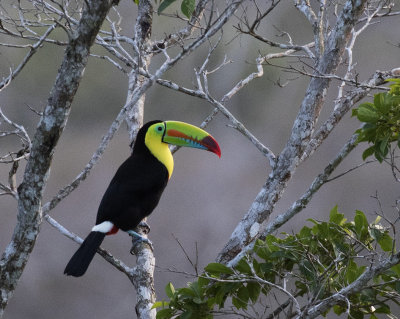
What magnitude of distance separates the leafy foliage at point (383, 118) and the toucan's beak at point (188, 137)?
168 centimetres

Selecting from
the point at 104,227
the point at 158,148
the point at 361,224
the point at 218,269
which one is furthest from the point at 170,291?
the point at 158,148

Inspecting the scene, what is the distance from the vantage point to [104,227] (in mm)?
3914

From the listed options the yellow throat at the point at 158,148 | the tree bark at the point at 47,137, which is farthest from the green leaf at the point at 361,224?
the yellow throat at the point at 158,148

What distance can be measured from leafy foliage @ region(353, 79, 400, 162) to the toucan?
1632 mm

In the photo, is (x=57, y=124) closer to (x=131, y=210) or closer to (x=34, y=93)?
Answer: (x=131, y=210)

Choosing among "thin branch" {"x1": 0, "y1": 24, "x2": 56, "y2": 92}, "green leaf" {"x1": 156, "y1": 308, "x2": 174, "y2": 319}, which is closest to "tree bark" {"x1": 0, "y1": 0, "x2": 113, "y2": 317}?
"thin branch" {"x1": 0, "y1": 24, "x2": 56, "y2": 92}

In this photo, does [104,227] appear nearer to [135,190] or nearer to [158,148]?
[135,190]

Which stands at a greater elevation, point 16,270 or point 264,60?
point 264,60

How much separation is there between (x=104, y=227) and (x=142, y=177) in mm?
374

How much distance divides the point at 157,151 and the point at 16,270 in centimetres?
164

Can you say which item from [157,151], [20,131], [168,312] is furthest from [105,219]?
[168,312]

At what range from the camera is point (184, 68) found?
9852 millimetres

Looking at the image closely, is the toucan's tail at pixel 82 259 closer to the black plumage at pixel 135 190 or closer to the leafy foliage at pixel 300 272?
the black plumage at pixel 135 190

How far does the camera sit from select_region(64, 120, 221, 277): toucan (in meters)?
3.96
